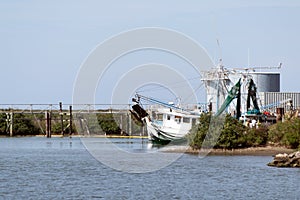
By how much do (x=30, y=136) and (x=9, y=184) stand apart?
8964cm

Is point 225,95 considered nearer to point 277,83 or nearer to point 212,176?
point 277,83

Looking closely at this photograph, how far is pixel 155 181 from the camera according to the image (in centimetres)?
4469

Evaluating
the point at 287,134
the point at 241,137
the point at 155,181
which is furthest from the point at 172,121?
the point at 155,181

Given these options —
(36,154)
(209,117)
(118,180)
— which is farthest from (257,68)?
(118,180)

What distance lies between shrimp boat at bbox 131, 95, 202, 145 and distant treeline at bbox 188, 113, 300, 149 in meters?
11.0

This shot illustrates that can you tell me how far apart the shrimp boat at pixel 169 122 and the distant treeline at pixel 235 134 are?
1104 centimetres

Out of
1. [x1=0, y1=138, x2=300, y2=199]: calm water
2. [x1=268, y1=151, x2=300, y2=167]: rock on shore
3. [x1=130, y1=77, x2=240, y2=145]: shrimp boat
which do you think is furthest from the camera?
[x1=130, y1=77, x2=240, y2=145]: shrimp boat

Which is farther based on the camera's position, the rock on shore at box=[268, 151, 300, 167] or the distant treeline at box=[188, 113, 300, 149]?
the distant treeline at box=[188, 113, 300, 149]

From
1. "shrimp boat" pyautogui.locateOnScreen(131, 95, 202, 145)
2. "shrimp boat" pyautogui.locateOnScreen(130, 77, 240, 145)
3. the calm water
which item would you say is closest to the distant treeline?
the calm water

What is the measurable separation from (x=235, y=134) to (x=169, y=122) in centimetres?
1899

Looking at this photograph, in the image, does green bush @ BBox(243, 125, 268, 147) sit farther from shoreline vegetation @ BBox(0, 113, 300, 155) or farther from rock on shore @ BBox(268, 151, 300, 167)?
rock on shore @ BBox(268, 151, 300, 167)

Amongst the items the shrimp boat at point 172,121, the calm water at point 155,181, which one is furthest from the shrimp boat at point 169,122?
the calm water at point 155,181

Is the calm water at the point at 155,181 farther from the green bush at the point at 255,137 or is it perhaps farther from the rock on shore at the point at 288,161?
the green bush at the point at 255,137

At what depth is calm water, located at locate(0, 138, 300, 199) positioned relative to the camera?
125 ft
